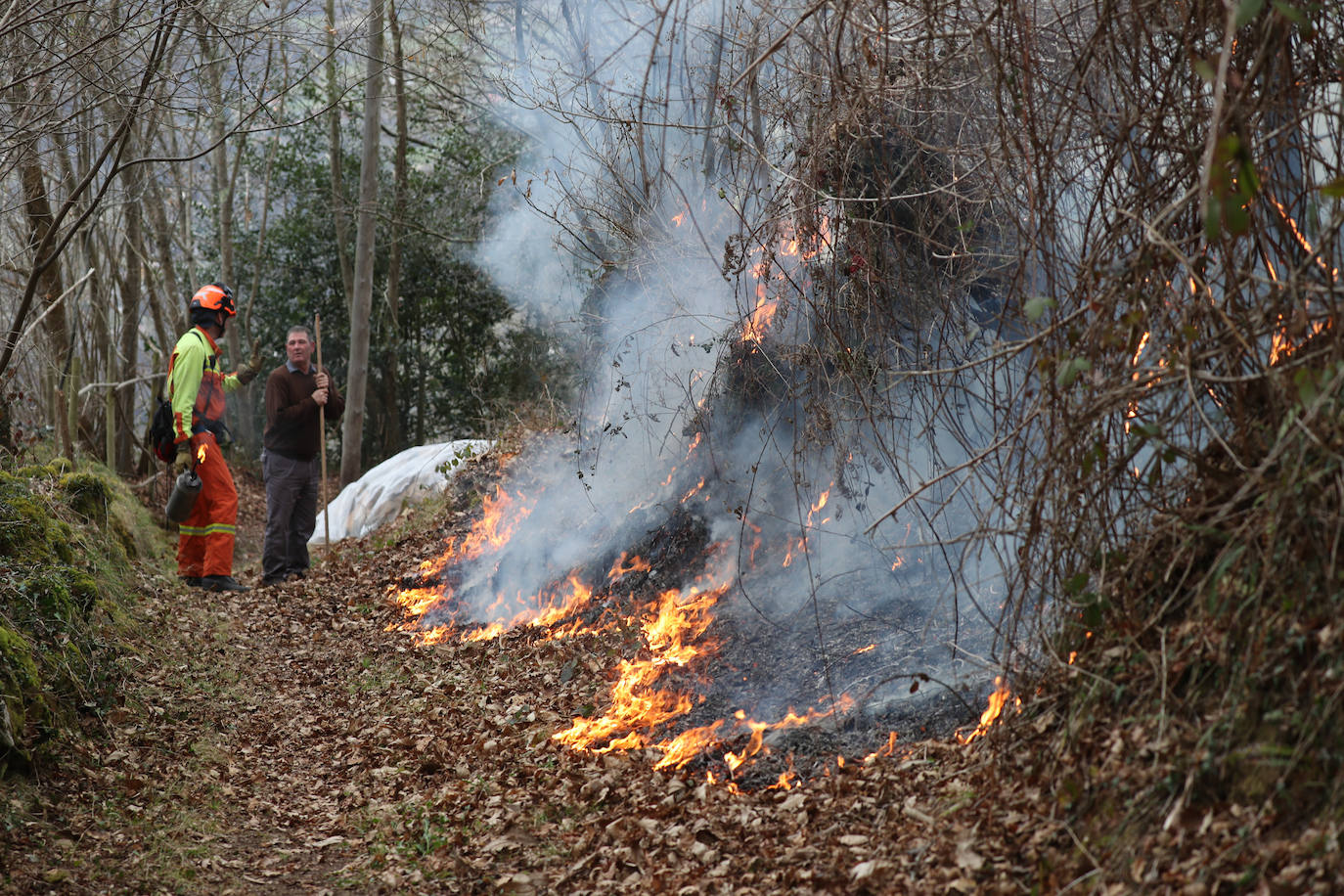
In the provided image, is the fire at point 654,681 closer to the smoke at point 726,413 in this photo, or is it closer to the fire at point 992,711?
the smoke at point 726,413

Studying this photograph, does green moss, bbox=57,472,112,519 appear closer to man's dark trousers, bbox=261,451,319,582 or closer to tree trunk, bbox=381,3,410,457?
man's dark trousers, bbox=261,451,319,582

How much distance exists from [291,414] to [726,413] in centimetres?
453

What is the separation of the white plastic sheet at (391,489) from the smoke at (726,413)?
1379mm

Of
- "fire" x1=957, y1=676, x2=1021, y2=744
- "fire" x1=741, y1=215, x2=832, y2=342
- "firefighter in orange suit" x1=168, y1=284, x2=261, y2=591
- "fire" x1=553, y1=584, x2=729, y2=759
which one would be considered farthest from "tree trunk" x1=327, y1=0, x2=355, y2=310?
"fire" x1=957, y1=676, x2=1021, y2=744

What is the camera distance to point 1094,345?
3.55m

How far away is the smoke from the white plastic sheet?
4.53ft

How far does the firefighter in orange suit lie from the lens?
28.0 ft

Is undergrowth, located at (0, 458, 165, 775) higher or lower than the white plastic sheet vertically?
lower

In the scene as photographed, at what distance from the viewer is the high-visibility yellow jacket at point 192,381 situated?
8.51 metres

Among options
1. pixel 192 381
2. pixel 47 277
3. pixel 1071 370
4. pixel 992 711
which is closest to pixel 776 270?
pixel 992 711

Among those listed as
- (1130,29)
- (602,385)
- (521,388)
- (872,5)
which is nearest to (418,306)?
(521,388)

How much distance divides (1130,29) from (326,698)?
19.4 ft

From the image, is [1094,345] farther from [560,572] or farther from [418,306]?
[418,306]

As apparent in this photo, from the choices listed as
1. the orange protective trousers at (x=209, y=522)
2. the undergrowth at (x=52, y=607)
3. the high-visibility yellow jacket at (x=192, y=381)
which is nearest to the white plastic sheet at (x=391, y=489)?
the orange protective trousers at (x=209, y=522)
